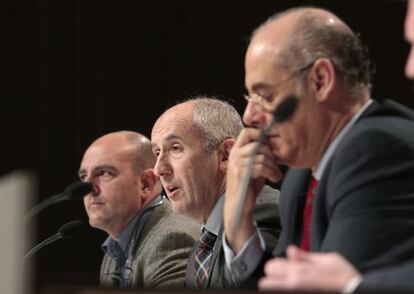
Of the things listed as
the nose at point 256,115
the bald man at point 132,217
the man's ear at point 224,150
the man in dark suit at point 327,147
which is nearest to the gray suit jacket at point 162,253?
the bald man at point 132,217

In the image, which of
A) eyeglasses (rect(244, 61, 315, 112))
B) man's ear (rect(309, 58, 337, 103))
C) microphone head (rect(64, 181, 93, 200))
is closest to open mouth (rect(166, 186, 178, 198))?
microphone head (rect(64, 181, 93, 200))

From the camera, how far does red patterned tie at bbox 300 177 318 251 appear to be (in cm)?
201

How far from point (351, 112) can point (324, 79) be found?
10 cm

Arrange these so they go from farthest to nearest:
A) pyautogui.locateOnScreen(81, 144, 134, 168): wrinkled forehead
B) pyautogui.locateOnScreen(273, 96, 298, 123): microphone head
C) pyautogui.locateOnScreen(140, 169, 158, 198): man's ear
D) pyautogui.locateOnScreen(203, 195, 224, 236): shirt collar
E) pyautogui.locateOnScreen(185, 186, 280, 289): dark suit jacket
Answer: pyautogui.locateOnScreen(140, 169, 158, 198): man's ear, pyautogui.locateOnScreen(81, 144, 134, 168): wrinkled forehead, pyautogui.locateOnScreen(203, 195, 224, 236): shirt collar, pyautogui.locateOnScreen(185, 186, 280, 289): dark suit jacket, pyautogui.locateOnScreen(273, 96, 298, 123): microphone head

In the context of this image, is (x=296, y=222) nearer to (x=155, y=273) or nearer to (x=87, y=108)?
(x=155, y=273)

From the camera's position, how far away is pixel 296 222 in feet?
6.77

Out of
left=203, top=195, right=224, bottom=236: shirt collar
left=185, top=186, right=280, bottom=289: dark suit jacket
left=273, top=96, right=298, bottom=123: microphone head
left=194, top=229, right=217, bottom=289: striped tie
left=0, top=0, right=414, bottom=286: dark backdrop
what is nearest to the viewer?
left=273, top=96, right=298, bottom=123: microphone head

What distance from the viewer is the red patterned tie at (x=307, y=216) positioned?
2.01m

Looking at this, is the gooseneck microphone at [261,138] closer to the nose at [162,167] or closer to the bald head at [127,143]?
the nose at [162,167]

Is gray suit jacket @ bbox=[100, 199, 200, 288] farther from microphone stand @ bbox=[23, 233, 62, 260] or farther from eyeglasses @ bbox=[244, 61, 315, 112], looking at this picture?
eyeglasses @ bbox=[244, 61, 315, 112]

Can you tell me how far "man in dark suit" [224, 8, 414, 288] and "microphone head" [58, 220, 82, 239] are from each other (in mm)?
882

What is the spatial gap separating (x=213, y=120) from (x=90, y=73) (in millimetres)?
503

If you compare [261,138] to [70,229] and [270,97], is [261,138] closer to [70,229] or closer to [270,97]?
[270,97]

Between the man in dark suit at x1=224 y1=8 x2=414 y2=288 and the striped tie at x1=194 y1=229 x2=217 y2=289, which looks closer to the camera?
the man in dark suit at x1=224 y1=8 x2=414 y2=288
